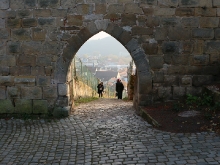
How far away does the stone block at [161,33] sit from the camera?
7.12 meters

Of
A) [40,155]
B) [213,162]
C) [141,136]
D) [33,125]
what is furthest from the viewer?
[33,125]

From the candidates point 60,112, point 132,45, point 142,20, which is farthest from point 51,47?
point 142,20

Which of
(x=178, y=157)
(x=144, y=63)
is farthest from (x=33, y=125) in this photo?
(x=178, y=157)

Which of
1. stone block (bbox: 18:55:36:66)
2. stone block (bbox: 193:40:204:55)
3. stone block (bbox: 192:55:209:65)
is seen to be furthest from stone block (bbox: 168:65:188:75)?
stone block (bbox: 18:55:36:66)

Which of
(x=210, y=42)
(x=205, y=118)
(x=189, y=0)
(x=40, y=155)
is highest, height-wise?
(x=189, y=0)

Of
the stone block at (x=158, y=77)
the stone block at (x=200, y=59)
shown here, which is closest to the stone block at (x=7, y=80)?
the stone block at (x=158, y=77)

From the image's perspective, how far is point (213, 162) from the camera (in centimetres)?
407

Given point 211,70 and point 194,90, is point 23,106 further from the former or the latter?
point 211,70

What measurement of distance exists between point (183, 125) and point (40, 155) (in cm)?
289

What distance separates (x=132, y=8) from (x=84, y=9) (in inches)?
47.3

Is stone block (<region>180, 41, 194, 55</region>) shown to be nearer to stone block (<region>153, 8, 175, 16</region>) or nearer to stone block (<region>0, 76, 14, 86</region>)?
stone block (<region>153, 8, 175, 16</region>)

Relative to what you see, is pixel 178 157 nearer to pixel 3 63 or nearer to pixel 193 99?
pixel 193 99

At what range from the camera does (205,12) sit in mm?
7109

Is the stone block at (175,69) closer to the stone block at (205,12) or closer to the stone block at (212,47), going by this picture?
the stone block at (212,47)
